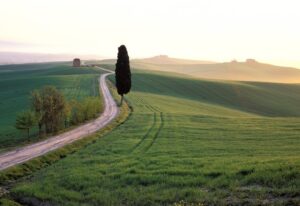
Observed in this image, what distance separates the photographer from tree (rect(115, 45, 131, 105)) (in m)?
70.5

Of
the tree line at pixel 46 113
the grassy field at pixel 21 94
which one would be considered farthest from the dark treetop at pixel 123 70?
the tree line at pixel 46 113

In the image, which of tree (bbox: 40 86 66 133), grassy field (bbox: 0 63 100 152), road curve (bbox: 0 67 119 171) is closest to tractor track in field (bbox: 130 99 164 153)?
road curve (bbox: 0 67 119 171)

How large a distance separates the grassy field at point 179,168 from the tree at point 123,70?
1849 centimetres

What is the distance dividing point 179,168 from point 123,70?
46.7 meters

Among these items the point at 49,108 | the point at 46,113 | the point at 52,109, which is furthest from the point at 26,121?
the point at 52,109

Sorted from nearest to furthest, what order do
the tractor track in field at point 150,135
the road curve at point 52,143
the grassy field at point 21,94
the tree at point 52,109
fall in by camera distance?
the road curve at point 52,143 < the tractor track in field at point 150,135 < the tree at point 52,109 < the grassy field at point 21,94

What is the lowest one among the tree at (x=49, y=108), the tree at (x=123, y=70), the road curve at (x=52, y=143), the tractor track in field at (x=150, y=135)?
the road curve at (x=52, y=143)

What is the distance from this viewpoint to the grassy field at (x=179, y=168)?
65.1 feet

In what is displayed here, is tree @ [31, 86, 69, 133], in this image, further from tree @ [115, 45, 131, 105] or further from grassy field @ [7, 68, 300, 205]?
tree @ [115, 45, 131, 105]

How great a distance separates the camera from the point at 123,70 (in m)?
70.5

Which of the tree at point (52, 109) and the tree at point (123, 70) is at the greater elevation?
the tree at point (123, 70)

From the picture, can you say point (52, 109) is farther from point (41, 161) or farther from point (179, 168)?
point (179, 168)

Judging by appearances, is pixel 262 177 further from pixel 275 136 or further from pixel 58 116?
pixel 58 116

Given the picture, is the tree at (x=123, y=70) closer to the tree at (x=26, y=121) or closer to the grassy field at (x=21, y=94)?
the grassy field at (x=21, y=94)
